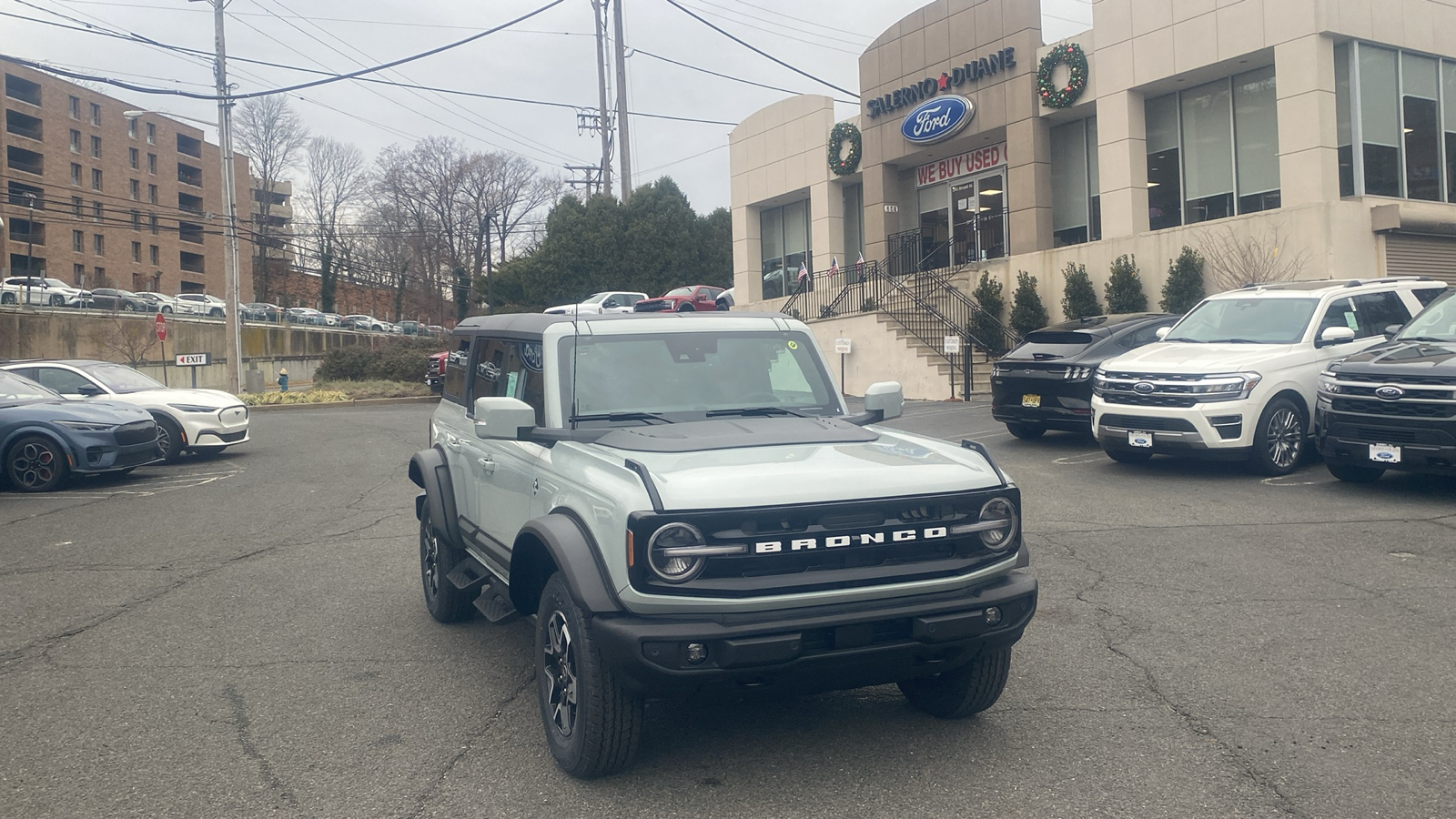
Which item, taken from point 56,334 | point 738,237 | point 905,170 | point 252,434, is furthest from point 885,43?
point 56,334

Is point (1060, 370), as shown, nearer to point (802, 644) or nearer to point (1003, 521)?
point (1003, 521)

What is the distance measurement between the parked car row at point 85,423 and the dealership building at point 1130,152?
14.6m

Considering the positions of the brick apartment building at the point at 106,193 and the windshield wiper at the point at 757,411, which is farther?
the brick apartment building at the point at 106,193

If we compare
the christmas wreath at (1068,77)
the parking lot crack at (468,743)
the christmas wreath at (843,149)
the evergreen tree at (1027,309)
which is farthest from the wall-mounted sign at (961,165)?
the parking lot crack at (468,743)

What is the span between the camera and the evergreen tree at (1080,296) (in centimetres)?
2400

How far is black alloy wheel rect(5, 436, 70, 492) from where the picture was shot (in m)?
13.0

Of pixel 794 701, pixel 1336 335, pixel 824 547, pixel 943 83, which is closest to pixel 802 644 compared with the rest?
pixel 824 547

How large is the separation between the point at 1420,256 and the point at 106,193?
8662cm

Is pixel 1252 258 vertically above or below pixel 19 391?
above

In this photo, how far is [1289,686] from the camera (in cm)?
505

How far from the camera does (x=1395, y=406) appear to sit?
31.0 ft

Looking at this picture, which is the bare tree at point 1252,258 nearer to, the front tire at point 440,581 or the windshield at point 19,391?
the front tire at point 440,581

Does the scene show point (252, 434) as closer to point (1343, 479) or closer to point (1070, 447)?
point (1070, 447)

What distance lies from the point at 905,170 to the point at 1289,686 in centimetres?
Result: 2847
